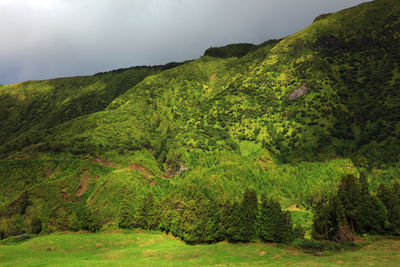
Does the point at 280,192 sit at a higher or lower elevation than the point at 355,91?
lower

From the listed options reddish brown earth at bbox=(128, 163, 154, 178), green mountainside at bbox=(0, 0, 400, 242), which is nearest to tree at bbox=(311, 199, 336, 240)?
green mountainside at bbox=(0, 0, 400, 242)

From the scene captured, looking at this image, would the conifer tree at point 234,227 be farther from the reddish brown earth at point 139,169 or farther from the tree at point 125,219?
the reddish brown earth at point 139,169

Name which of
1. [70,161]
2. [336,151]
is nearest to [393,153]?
[336,151]

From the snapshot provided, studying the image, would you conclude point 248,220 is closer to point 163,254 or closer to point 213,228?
point 213,228

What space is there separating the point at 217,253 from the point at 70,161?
124 metres

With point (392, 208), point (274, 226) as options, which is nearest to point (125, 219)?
point (274, 226)

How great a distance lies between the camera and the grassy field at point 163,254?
38.6 meters

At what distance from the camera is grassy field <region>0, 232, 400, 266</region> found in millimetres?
38562

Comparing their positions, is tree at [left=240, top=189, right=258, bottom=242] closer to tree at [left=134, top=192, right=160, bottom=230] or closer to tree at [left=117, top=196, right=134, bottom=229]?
tree at [left=134, top=192, right=160, bottom=230]

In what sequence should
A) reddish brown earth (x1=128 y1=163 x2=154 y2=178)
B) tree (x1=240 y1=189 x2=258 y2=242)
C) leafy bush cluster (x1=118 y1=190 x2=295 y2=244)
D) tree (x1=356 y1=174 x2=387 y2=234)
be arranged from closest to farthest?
tree (x1=356 y1=174 x2=387 y2=234) < leafy bush cluster (x1=118 y1=190 x2=295 y2=244) < tree (x1=240 y1=189 x2=258 y2=242) < reddish brown earth (x1=128 y1=163 x2=154 y2=178)

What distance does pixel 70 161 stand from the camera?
148250 mm

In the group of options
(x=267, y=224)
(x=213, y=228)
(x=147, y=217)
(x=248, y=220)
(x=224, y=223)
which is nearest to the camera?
(x=267, y=224)

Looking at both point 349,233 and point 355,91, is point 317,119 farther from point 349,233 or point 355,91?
point 349,233

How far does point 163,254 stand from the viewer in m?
56.8
